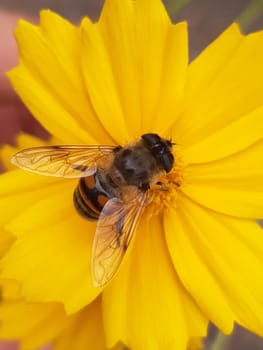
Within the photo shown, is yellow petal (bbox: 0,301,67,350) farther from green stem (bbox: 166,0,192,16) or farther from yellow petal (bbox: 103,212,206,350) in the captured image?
green stem (bbox: 166,0,192,16)

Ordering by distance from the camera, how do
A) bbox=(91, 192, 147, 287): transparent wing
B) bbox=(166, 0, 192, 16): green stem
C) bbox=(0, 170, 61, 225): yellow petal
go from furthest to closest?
bbox=(166, 0, 192, 16): green stem, bbox=(0, 170, 61, 225): yellow petal, bbox=(91, 192, 147, 287): transparent wing

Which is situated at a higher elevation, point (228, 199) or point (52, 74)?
point (52, 74)

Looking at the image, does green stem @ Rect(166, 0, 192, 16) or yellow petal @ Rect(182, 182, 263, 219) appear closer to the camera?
yellow petal @ Rect(182, 182, 263, 219)

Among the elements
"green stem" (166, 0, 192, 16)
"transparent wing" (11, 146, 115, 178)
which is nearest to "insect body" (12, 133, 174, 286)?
"transparent wing" (11, 146, 115, 178)

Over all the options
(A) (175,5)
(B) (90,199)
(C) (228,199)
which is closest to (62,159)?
(B) (90,199)

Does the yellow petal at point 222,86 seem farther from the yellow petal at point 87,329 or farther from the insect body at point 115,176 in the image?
the yellow petal at point 87,329

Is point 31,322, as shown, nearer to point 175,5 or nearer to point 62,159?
point 62,159

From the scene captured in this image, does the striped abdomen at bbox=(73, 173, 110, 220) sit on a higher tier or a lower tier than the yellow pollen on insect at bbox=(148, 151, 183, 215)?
higher
